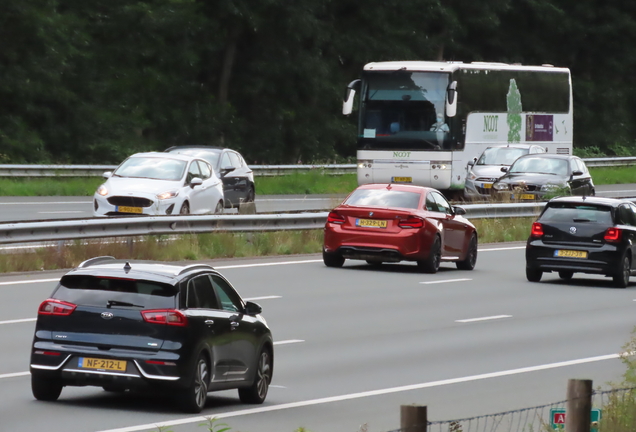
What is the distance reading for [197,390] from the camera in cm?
1088

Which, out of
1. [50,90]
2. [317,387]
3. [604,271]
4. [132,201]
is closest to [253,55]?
[50,90]

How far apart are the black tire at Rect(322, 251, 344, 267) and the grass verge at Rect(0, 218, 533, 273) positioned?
6.34ft

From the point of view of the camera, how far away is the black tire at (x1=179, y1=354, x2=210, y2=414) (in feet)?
35.2

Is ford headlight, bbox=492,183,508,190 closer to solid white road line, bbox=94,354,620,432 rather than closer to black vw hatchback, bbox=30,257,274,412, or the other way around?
solid white road line, bbox=94,354,620,432

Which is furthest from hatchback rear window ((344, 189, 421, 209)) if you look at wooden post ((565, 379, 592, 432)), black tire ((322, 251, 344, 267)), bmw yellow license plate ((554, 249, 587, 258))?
wooden post ((565, 379, 592, 432))

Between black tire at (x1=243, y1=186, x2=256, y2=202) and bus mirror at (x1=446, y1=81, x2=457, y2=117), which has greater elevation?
bus mirror at (x1=446, y1=81, x2=457, y2=117)

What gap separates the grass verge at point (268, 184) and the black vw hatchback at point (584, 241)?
60.0ft

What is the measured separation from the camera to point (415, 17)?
68188 mm

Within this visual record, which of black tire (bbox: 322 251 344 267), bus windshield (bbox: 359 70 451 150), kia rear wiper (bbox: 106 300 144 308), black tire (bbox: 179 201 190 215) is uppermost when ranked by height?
bus windshield (bbox: 359 70 451 150)

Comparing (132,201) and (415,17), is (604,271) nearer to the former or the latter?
(132,201)

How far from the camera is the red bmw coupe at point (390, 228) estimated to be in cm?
2342

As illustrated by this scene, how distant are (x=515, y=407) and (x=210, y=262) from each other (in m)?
12.9

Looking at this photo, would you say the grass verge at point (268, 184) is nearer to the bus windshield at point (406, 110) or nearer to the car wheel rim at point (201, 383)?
the bus windshield at point (406, 110)

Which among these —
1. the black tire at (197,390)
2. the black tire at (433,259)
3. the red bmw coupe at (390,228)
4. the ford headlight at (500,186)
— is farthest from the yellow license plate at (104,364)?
the ford headlight at (500,186)
